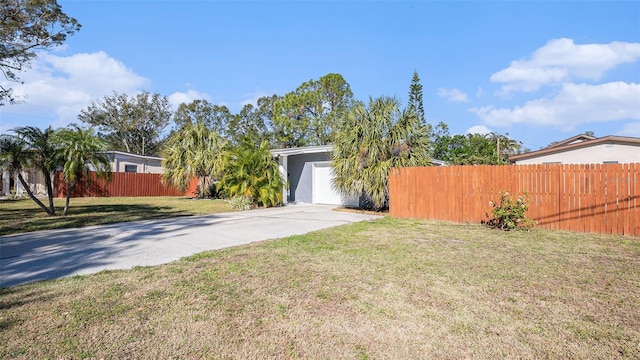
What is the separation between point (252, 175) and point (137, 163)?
17.4 metres

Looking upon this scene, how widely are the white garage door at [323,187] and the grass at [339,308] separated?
36.5 feet

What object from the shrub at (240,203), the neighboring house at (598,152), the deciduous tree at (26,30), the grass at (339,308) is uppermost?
the deciduous tree at (26,30)

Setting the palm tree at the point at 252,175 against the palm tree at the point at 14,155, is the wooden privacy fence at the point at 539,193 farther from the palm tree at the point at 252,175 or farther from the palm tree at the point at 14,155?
the palm tree at the point at 14,155

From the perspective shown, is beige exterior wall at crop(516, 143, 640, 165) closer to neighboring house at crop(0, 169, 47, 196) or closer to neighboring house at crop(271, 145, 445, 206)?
neighboring house at crop(271, 145, 445, 206)

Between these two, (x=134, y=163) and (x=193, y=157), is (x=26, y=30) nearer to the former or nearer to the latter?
(x=193, y=157)

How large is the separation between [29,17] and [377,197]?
46.5ft

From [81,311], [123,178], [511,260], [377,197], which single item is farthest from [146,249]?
[123,178]

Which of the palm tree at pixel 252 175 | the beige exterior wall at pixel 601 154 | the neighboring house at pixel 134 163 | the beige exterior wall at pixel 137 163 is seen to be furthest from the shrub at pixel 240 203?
the beige exterior wall at pixel 601 154

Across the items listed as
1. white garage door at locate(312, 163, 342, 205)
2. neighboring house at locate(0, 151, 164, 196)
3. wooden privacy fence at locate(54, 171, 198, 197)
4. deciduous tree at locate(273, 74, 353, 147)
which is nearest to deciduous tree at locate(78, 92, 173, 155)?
neighboring house at locate(0, 151, 164, 196)

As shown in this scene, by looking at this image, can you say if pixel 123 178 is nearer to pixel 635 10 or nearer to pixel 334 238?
pixel 334 238

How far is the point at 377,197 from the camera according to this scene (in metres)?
12.3

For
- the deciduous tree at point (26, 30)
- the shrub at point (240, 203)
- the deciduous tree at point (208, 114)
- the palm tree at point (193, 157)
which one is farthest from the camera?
the deciduous tree at point (208, 114)

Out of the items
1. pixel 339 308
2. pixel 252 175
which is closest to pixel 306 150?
pixel 252 175

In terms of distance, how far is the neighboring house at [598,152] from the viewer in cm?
1631
